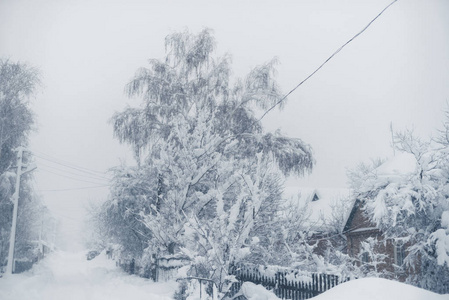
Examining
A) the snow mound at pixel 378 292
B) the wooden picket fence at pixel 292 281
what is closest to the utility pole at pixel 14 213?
the wooden picket fence at pixel 292 281

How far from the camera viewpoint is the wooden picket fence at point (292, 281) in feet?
28.3

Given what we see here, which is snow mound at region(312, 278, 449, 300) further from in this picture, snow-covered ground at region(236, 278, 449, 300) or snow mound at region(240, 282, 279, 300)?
snow mound at region(240, 282, 279, 300)

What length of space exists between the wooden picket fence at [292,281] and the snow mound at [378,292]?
3167mm

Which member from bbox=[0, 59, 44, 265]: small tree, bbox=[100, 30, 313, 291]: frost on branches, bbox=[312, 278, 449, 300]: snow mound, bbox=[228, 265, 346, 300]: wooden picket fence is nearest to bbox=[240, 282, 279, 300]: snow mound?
bbox=[228, 265, 346, 300]: wooden picket fence

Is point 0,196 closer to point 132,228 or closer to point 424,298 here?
point 132,228

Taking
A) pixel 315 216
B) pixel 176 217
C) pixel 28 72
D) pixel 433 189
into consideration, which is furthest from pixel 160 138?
pixel 315 216

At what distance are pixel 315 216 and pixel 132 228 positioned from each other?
14.9m

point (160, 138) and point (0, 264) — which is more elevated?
point (160, 138)

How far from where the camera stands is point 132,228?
1572cm

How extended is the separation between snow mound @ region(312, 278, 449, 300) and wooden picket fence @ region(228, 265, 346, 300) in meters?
3.17

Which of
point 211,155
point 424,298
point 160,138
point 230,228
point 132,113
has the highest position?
point 132,113

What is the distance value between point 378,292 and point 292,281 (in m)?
4.42

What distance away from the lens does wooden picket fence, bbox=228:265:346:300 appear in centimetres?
862

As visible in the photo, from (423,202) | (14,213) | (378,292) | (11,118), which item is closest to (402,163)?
(423,202)
